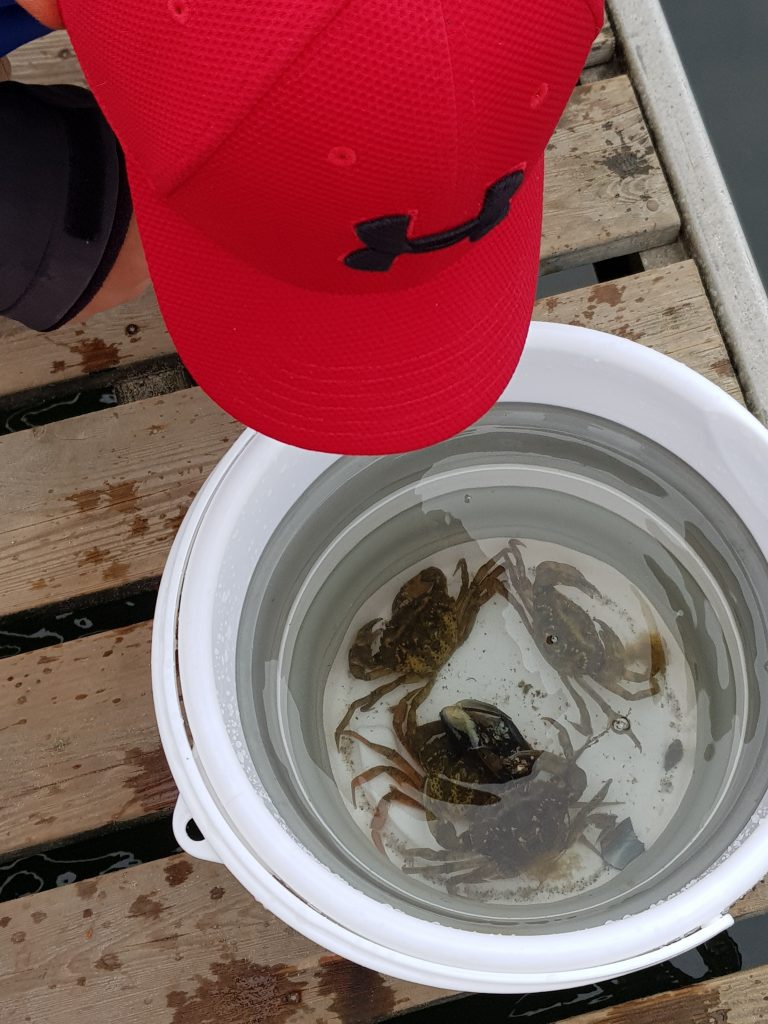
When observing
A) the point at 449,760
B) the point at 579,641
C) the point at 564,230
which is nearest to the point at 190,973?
the point at 449,760

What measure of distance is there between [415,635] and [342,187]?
74 centimetres

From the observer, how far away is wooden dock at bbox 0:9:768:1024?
977 millimetres

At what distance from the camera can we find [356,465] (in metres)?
1.04

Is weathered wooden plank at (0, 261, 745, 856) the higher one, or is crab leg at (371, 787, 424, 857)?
weathered wooden plank at (0, 261, 745, 856)

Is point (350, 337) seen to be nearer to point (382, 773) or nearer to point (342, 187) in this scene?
point (342, 187)

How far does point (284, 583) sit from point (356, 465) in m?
0.17

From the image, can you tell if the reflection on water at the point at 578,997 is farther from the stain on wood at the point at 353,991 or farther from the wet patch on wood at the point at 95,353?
the wet patch on wood at the point at 95,353

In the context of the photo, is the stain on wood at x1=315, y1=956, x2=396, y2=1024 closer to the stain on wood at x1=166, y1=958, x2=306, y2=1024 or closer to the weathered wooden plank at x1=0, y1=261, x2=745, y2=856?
the stain on wood at x1=166, y1=958, x2=306, y2=1024

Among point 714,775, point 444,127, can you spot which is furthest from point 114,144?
point 714,775

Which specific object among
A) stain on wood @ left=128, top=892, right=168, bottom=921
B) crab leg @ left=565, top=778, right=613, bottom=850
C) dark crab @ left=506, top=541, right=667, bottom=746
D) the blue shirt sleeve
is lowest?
crab leg @ left=565, top=778, right=613, bottom=850

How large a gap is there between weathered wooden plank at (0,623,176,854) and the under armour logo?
0.64 meters

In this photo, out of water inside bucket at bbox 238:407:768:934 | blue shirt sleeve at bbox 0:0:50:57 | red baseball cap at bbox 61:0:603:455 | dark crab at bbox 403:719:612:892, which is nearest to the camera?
red baseball cap at bbox 61:0:603:455

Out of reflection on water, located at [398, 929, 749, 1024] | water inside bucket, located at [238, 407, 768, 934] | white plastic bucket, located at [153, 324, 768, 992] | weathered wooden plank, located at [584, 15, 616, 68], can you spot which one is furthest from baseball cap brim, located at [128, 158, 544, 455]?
reflection on water, located at [398, 929, 749, 1024]

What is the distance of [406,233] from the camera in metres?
0.55
